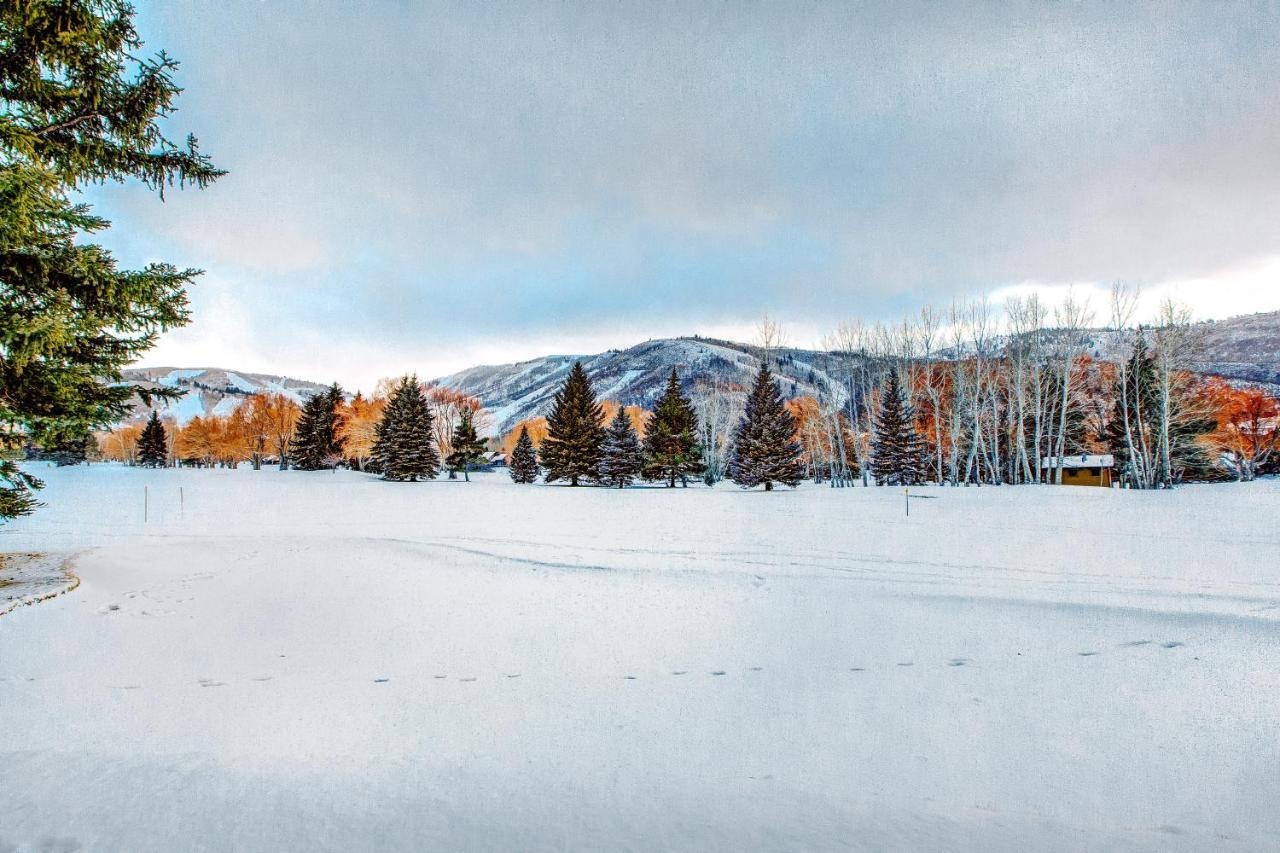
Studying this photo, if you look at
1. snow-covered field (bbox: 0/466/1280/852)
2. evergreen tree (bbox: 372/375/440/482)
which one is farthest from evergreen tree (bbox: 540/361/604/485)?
snow-covered field (bbox: 0/466/1280/852)

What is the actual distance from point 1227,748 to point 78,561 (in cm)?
1302

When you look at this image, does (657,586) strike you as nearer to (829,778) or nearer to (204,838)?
(829,778)

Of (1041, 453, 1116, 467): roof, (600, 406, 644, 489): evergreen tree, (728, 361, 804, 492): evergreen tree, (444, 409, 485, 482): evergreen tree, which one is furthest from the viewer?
(1041, 453, 1116, 467): roof

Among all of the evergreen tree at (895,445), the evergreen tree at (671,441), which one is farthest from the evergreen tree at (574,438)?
the evergreen tree at (895,445)

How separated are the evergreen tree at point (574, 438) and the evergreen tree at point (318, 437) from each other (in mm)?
18917

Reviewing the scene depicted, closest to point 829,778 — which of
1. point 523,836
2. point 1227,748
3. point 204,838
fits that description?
point 523,836

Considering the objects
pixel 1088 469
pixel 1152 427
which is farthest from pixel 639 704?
pixel 1088 469

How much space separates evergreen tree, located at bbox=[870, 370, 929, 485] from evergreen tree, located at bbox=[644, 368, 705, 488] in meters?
13.1

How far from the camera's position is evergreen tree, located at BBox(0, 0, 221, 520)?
526 centimetres

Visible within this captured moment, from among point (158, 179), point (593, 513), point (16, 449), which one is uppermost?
point (158, 179)

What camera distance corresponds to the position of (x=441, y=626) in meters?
6.43

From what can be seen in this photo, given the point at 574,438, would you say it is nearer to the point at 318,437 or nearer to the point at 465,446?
the point at 465,446

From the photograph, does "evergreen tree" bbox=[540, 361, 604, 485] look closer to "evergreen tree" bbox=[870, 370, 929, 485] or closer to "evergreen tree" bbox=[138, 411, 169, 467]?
"evergreen tree" bbox=[870, 370, 929, 485]

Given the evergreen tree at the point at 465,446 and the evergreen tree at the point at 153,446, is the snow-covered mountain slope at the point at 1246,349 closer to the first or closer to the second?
the evergreen tree at the point at 465,446
